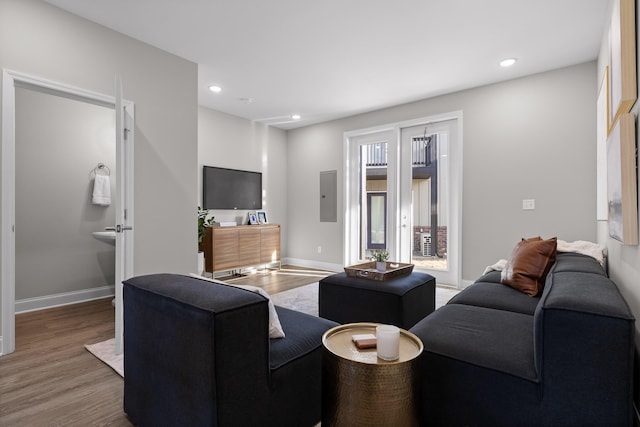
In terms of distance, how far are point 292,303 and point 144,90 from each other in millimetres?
2628

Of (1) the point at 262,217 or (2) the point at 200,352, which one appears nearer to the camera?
(2) the point at 200,352

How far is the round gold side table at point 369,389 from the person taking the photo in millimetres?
1149

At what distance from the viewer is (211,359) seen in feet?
3.82

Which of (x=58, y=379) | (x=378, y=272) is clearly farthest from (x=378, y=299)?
(x=58, y=379)

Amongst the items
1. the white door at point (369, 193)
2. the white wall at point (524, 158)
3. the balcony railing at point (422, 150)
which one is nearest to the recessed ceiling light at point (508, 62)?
the white wall at point (524, 158)

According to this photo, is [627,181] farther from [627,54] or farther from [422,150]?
[422,150]

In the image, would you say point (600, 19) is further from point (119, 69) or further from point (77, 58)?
point (77, 58)

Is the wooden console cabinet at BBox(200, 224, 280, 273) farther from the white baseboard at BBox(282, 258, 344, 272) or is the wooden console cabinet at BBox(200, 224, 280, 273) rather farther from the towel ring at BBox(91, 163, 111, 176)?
the towel ring at BBox(91, 163, 111, 176)

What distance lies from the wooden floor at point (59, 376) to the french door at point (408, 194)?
3.70 meters

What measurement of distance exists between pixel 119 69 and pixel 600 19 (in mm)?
4204

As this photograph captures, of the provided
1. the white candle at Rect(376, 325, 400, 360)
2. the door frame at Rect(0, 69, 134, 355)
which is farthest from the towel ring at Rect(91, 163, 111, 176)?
the white candle at Rect(376, 325, 400, 360)

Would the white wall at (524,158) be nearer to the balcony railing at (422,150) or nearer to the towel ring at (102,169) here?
the balcony railing at (422,150)

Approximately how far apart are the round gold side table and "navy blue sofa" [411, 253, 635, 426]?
8.8 inches

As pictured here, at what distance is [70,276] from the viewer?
3.93 m
